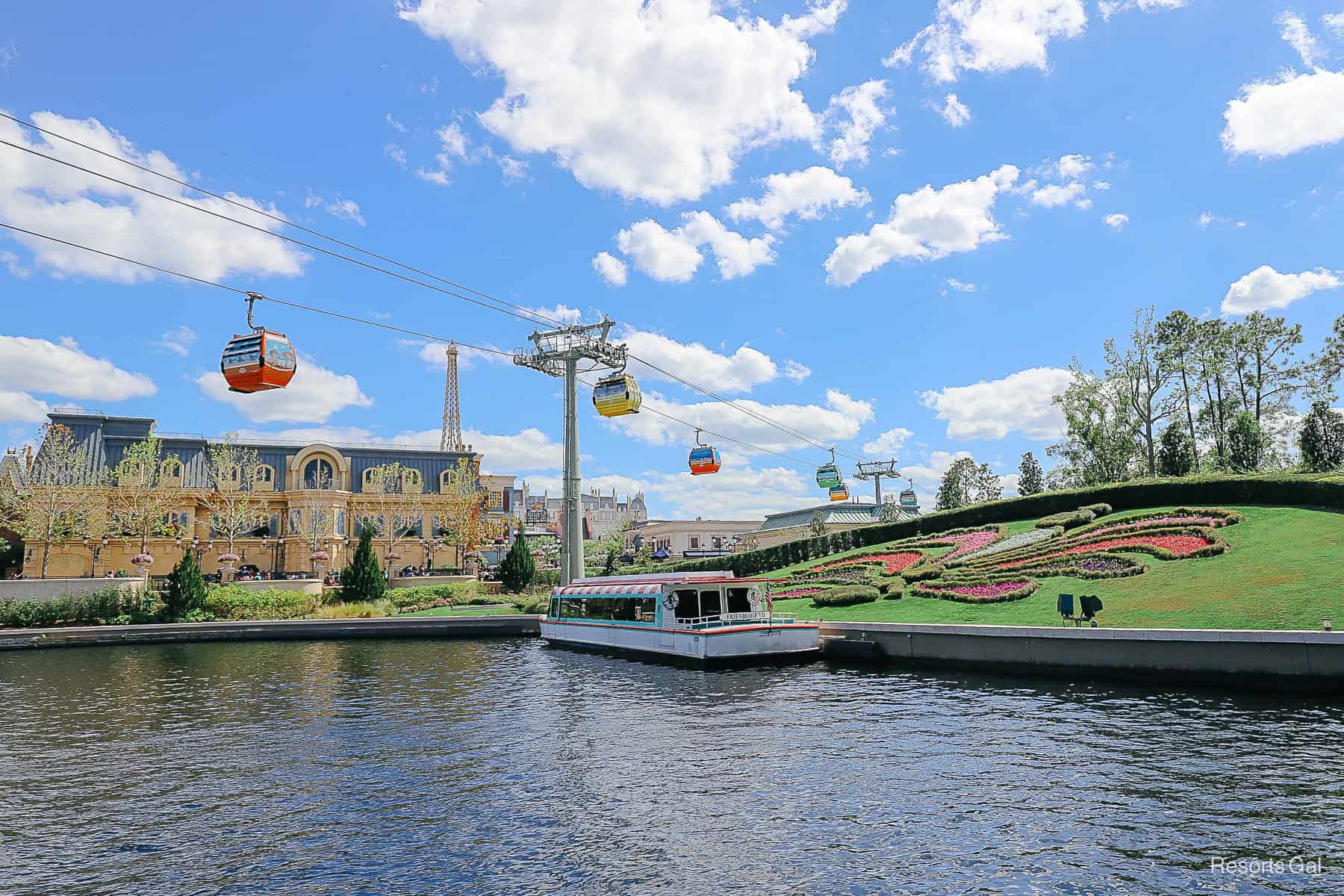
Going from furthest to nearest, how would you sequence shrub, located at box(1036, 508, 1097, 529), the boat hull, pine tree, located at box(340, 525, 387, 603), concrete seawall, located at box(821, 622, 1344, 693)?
pine tree, located at box(340, 525, 387, 603)
shrub, located at box(1036, 508, 1097, 529)
the boat hull
concrete seawall, located at box(821, 622, 1344, 693)

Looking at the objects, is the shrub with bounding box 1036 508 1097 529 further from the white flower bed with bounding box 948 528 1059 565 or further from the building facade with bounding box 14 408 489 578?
the building facade with bounding box 14 408 489 578

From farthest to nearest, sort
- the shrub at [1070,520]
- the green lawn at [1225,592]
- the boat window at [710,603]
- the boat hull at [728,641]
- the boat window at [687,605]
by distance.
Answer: the shrub at [1070,520] → the boat window at [710,603] → the boat window at [687,605] → the boat hull at [728,641] → the green lawn at [1225,592]

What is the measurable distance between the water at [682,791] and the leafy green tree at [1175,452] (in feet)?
125

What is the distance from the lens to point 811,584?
4659cm

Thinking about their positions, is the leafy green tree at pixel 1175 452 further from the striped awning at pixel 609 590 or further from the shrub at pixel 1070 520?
the striped awning at pixel 609 590

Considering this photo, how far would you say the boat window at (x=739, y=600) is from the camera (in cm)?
3553

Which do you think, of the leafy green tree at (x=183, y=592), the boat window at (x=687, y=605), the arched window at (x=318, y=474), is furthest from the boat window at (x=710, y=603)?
the arched window at (x=318, y=474)

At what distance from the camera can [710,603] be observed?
1385 inches

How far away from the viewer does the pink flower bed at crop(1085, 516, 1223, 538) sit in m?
39.3

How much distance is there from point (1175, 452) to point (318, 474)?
75354mm

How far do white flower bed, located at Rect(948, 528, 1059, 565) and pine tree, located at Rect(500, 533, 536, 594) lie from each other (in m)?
32.4

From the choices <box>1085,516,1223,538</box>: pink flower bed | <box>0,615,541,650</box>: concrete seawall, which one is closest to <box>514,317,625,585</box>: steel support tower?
<box>0,615,541,650</box>: concrete seawall

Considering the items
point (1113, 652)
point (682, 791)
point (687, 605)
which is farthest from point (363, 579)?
point (1113, 652)

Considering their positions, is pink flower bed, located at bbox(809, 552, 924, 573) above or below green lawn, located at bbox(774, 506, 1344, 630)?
above
